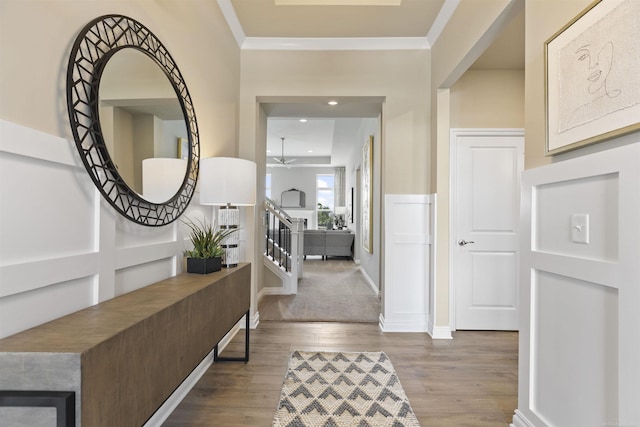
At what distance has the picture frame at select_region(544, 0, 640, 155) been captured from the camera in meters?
1.05

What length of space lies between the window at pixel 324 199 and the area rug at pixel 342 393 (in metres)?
8.63

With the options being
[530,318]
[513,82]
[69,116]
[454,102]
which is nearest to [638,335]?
[530,318]

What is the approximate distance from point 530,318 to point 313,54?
290 cm

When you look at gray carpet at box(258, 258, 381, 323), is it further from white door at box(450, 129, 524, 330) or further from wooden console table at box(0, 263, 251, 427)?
wooden console table at box(0, 263, 251, 427)

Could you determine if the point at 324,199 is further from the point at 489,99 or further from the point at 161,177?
Answer: the point at 161,177

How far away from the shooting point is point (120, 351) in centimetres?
→ 96

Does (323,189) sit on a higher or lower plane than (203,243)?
higher

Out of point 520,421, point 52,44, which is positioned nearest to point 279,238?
point 520,421

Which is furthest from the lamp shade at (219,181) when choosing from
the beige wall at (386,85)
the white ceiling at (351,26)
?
the white ceiling at (351,26)

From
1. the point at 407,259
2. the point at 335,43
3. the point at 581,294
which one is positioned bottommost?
the point at 407,259

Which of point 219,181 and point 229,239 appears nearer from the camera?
point 219,181

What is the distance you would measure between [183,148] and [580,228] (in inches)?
81.0

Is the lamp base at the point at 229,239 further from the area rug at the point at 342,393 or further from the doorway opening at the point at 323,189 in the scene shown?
the doorway opening at the point at 323,189

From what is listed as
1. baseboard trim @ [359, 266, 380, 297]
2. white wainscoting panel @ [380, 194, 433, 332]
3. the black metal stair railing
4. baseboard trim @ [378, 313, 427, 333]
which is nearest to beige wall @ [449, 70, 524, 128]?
white wainscoting panel @ [380, 194, 433, 332]
